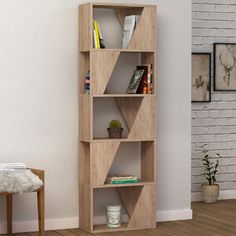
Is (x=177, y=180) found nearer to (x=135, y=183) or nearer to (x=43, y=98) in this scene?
(x=135, y=183)

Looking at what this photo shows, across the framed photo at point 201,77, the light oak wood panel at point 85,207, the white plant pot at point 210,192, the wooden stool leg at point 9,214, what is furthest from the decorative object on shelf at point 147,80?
the white plant pot at point 210,192

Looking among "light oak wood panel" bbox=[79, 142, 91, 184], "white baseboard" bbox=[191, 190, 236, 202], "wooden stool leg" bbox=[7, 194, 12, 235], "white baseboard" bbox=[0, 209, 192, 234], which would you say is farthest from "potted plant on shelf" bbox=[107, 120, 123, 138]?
"white baseboard" bbox=[191, 190, 236, 202]

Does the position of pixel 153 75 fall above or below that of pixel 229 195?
above

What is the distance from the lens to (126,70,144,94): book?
5.75 meters

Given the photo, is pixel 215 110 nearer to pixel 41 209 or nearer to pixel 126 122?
pixel 126 122

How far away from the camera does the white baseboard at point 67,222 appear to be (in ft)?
18.4

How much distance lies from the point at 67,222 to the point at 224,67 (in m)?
2.66

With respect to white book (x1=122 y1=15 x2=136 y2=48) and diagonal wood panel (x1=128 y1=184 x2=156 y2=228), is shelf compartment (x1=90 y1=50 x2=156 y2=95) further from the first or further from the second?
diagonal wood panel (x1=128 y1=184 x2=156 y2=228)

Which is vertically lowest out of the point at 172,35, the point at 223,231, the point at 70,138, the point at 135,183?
the point at 223,231

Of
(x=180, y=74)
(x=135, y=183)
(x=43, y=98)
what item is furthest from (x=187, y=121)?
(x=43, y=98)

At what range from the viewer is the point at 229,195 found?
7488 mm

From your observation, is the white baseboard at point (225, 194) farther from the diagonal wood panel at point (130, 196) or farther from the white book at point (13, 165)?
the white book at point (13, 165)

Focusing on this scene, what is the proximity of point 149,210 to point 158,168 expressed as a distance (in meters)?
0.46

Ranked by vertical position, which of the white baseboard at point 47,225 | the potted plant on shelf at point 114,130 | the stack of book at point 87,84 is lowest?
the white baseboard at point 47,225
